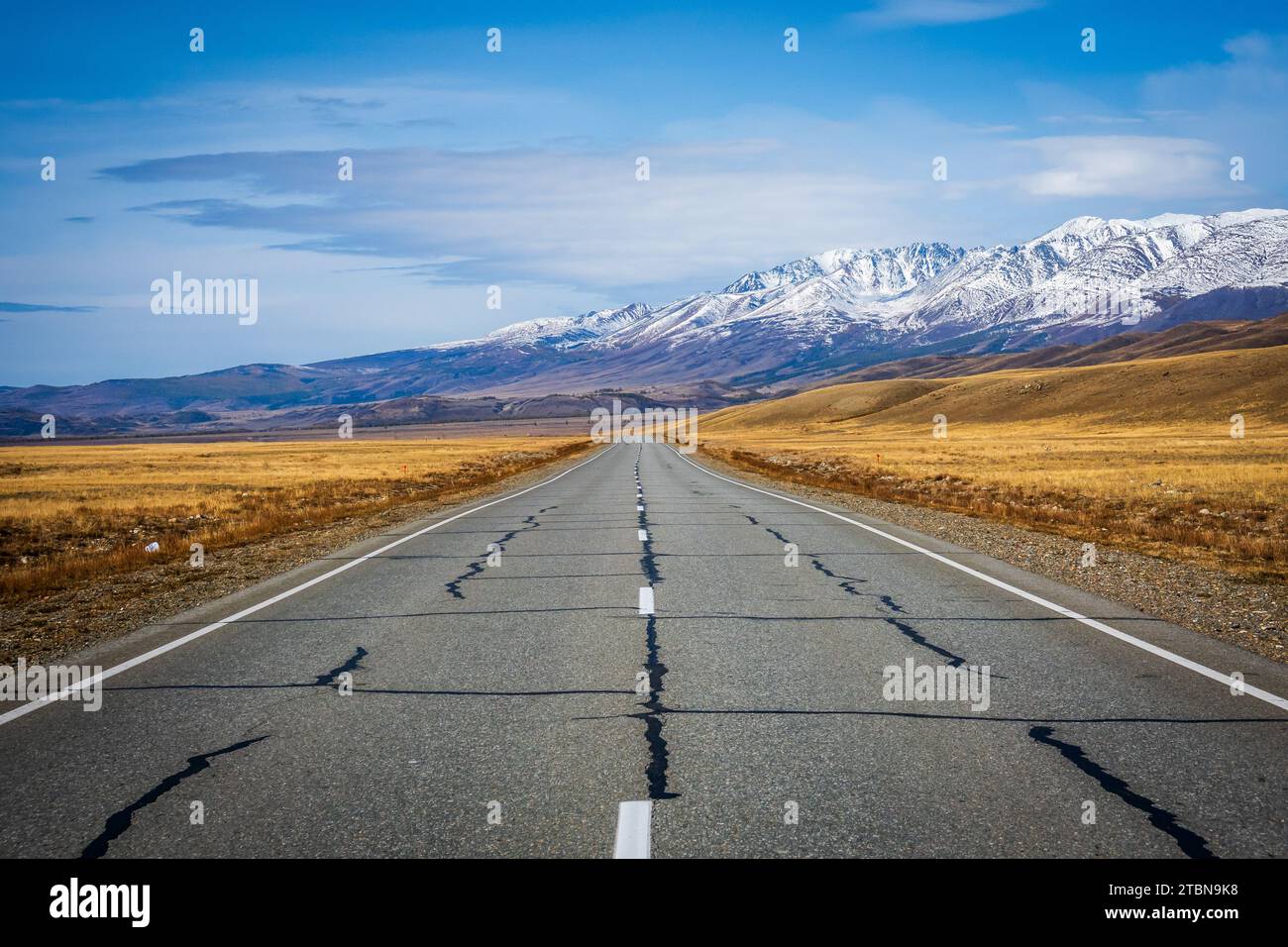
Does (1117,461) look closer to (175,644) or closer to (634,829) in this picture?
(175,644)

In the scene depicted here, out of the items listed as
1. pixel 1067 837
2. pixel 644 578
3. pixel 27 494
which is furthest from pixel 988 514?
pixel 27 494

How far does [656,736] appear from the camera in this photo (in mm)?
5816

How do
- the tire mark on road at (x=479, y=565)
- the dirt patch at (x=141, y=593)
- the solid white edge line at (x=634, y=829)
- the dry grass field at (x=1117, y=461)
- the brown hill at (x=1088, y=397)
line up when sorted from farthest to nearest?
the brown hill at (x=1088, y=397) < the dry grass field at (x=1117, y=461) < the tire mark on road at (x=479, y=565) < the dirt patch at (x=141, y=593) < the solid white edge line at (x=634, y=829)

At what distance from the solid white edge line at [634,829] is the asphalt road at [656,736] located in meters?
0.03

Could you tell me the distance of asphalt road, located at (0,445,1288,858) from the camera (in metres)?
4.40

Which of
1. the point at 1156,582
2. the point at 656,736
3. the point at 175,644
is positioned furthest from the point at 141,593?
the point at 1156,582

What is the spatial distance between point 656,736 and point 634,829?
4.67 ft

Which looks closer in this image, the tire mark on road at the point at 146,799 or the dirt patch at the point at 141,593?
the tire mark on road at the point at 146,799

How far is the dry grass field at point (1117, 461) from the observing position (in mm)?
19844

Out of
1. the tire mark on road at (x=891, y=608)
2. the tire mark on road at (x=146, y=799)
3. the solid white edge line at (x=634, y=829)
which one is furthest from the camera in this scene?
the tire mark on road at (x=891, y=608)

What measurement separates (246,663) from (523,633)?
8.08 ft

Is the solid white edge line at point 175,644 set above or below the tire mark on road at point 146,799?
below

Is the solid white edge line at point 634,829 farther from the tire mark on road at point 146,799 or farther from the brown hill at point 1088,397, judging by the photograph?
the brown hill at point 1088,397

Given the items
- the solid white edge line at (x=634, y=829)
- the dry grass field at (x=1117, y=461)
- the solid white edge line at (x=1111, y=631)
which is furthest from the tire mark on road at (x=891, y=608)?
the dry grass field at (x=1117, y=461)
